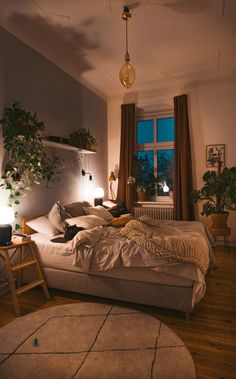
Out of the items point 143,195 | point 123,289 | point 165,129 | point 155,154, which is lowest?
point 123,289

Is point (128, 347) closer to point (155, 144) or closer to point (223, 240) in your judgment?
point (223, 240)

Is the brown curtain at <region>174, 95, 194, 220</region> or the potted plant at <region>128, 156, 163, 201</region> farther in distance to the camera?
the potted plant at <region>128, 156, 163, 201</region>

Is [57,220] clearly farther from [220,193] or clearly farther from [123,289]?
[220,193]

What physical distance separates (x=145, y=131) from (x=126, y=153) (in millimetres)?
696

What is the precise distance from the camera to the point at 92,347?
6.07 feet

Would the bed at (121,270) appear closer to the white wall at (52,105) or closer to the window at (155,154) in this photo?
the white wall at (52,105)

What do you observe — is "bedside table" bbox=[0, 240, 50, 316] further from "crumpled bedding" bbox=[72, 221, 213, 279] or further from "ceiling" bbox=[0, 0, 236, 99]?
"ceiling" bbox=[0, 0, 236, 99]

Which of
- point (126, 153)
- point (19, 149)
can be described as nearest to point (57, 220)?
point (19, 149)

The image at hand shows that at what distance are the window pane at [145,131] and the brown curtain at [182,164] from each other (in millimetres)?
688

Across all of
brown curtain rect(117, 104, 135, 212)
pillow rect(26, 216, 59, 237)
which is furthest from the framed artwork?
pillow rect(26, 216, 59, 237)

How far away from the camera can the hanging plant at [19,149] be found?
274 cm

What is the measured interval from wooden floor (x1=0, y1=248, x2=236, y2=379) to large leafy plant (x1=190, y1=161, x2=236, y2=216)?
1.22 meters

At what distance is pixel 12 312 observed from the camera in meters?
2.40

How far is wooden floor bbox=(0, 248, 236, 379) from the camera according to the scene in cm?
170
